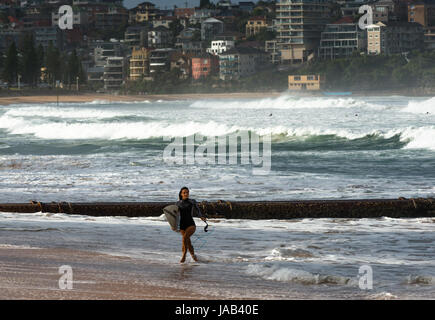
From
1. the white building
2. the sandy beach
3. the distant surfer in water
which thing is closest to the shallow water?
the distant surfer in water

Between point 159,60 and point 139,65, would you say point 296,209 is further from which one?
point 139,65

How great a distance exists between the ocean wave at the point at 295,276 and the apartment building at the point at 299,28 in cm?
17098

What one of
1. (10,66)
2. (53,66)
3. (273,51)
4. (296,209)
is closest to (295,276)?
(296,209)

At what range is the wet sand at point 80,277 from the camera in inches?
318

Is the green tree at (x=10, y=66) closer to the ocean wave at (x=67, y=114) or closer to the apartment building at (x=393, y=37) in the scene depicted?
the ocean wave at (x=67, y=114)

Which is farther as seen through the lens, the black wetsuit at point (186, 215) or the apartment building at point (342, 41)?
the apartment building at point (342, 41)

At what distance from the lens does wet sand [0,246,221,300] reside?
8.09 meters

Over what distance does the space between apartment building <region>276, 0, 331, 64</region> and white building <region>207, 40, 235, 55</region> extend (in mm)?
12254

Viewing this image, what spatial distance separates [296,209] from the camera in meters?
13.4

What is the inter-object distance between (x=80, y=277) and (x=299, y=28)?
6975 inches

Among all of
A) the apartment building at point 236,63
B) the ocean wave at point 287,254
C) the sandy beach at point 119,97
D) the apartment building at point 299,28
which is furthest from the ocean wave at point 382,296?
Answer: the apartment building at point 299,28

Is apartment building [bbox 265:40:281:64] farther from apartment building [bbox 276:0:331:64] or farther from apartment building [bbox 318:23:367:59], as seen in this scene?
apartment building [bbox 318:23:367:59]

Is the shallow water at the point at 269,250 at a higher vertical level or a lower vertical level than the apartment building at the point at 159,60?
lower
